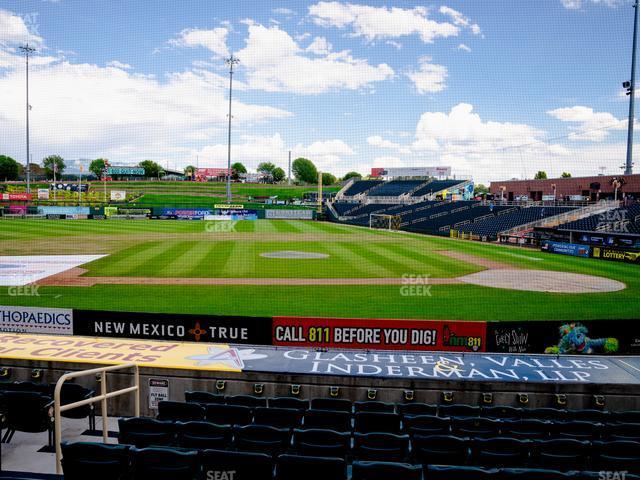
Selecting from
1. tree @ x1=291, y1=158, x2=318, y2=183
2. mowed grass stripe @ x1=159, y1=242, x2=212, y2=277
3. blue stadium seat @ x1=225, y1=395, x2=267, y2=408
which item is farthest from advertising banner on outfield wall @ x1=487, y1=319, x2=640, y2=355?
tree @ x1=291, y1=158, x2=318, y2=183

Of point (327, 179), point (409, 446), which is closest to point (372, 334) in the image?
point (409, 446)

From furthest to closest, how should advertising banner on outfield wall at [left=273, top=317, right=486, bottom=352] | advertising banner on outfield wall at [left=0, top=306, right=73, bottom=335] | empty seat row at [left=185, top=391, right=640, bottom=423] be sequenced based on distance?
advertising banner on outfield wall at [left=0, top=306, right=73, bottom=335]
advertising banner on outfield wall at [left=273, top=317, right=486, bottom=352]
empty seat row at [left=185, top=391, right=640, bottom=423]

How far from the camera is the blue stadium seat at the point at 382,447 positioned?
5609 millimetres

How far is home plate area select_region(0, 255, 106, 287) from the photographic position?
80.1 ft

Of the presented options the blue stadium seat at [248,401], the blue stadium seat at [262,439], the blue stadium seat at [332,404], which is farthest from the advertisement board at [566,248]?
the blue stadium seat at [262,439]

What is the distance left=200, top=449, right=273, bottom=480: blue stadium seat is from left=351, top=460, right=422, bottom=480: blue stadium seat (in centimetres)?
87

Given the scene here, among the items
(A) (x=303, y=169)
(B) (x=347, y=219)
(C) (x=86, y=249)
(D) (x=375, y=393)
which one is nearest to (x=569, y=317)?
(D) (x=375, y=393)

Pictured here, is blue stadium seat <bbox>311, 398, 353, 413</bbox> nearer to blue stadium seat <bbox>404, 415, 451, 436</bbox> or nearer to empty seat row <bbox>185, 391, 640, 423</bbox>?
empty seat row <bbox>185, 391, 640, 423</bbox>

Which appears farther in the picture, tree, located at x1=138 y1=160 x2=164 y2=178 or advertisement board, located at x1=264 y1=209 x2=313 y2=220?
tree, located at x1=138 y1=160 x2=164 y2=178

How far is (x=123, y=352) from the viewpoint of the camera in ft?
31.2

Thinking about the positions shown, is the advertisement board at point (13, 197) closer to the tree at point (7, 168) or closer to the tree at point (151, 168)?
the tree at point (7, 168)

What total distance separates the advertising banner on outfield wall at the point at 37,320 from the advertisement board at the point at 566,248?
3432 centimetres

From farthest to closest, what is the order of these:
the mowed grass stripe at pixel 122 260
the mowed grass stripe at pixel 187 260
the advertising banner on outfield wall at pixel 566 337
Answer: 1. the mowed grass stripe at pixel 122 260
2. the mowed grass stripe at pixel 187 260
3. the advertising banner on outfield wall at pixel 566 337

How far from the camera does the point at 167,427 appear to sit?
19.5ft
